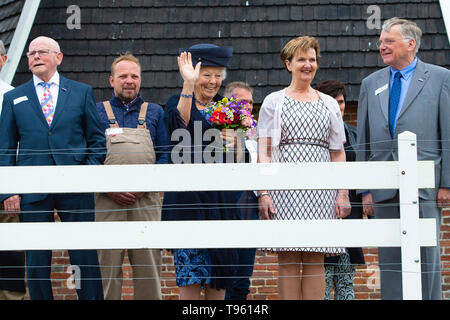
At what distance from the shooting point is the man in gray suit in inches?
182

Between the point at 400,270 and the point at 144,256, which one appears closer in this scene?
the point at 400,270

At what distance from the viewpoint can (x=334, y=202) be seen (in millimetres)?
5031

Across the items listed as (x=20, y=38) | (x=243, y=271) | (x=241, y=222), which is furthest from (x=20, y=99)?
(x=20, y=38)

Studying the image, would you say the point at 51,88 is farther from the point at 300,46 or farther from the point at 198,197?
the point at 300,46

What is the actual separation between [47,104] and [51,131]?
0.24 m

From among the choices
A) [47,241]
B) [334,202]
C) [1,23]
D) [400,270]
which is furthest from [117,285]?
[1,23]

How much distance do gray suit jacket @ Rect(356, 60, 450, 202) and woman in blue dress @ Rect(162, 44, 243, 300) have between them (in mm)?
1047

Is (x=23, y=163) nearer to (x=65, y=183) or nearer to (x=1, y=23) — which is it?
(x=65, y=183)

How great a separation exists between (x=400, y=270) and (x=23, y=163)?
255 centimetres

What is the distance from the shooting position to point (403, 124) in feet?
16.2

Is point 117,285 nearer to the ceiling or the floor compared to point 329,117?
nearer to the floor
